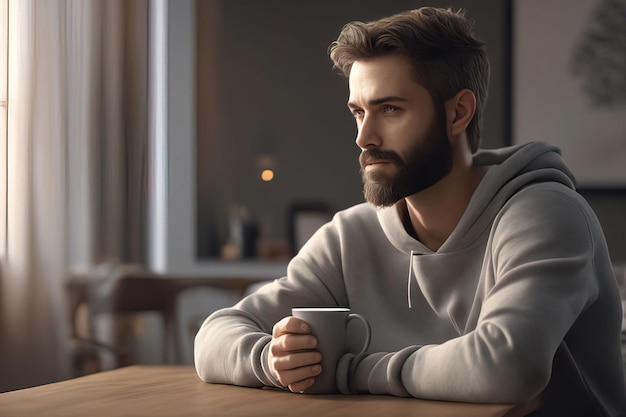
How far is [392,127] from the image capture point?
1.52 m

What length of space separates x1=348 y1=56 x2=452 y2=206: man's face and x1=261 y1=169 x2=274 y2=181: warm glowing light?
3302 millimetres

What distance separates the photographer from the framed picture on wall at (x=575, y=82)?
4656 millimetres

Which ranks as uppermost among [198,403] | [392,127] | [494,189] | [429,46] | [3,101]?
[3,101]

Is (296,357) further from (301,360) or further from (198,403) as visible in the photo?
(198,403)

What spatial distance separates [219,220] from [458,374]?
3748 millimetres

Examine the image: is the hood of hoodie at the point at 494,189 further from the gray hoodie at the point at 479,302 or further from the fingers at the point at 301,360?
the fingers at the point at 301,360

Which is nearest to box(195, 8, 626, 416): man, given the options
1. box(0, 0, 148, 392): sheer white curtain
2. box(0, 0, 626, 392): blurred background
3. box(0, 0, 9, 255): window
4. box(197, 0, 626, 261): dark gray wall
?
box(0, 0, 9, 255): window

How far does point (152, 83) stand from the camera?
178 inches

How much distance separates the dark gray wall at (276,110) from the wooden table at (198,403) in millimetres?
3414

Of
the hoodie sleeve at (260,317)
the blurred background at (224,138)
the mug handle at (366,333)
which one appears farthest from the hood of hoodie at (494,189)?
the blurred background at (224,138)

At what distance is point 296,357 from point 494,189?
0.51 meters

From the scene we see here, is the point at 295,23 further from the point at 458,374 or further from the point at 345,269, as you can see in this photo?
the point at 458,374

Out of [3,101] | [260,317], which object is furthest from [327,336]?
[3,101]

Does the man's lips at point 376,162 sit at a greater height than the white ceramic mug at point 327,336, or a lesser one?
greater
